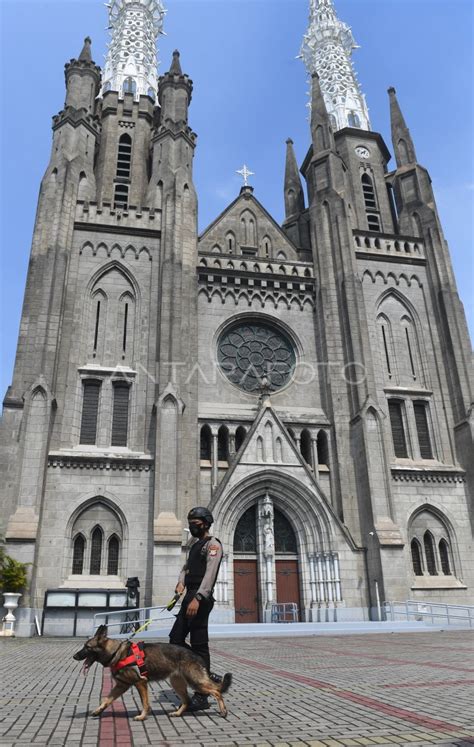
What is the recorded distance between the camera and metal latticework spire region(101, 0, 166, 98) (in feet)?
132

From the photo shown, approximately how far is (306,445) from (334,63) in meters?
36.3

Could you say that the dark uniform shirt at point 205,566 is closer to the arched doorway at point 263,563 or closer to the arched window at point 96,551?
the arched window at point 96,551

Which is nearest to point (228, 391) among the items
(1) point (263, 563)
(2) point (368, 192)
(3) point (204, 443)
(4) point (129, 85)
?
(3) point (204, 443)

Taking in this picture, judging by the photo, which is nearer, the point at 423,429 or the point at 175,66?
the point at 423,429

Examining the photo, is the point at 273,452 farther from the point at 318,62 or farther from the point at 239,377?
the point at 318,62

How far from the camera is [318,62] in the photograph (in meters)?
48.8

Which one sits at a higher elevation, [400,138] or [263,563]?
[400,138]

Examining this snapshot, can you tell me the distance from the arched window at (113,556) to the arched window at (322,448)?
9741 millimetres

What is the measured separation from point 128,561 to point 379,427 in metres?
11.8

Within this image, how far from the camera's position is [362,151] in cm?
3781

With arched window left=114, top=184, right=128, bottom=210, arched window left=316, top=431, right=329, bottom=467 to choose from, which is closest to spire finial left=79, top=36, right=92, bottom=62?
arched window left=114, top=184, right=128, bottom=210

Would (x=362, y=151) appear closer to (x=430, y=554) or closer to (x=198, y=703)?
(x=430, y=554)

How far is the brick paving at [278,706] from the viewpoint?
4.37 metres

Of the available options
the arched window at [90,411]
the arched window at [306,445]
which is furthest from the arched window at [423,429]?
the arched window at [90,411]
